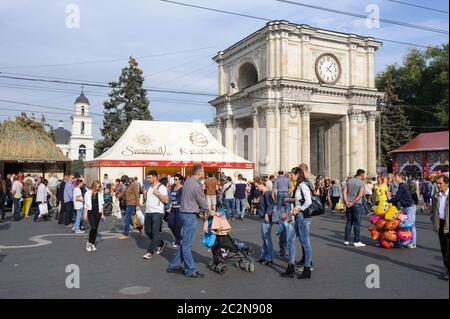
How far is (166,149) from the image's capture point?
84.2ft

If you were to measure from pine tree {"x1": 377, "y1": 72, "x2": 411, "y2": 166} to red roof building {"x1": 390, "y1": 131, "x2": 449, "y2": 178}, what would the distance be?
7.41 m

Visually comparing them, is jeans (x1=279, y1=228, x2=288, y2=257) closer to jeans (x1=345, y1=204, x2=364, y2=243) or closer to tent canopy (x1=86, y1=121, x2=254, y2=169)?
jeans (x1=345, y1=204, x2=364, y2=243)

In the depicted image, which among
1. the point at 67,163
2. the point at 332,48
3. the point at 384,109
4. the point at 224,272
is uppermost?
the point at 332,48

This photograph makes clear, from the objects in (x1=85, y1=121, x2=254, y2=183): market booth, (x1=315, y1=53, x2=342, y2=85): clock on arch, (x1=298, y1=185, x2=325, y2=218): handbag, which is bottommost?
(x1=298, y1=185, x2=325, y2=218): handbag

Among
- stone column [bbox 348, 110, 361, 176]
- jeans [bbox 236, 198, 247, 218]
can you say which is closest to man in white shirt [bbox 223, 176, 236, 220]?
jeans [bbox 236, 198, 247, 218]

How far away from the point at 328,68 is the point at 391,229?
27.8 meters

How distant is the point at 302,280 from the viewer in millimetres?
6633

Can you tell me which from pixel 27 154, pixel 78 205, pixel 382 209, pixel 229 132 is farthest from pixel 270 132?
pixel 382 209

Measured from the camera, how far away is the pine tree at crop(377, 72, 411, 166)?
150 ft

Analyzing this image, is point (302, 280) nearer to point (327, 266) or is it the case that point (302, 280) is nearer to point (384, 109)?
point (327, 266)

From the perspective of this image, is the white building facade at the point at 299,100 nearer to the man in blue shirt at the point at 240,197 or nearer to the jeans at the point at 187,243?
the man in blue shirt at the point at 240,197
